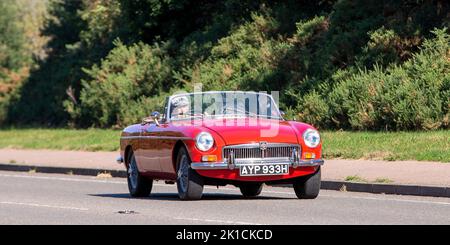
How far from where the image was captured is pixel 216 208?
→ 52.9 feet

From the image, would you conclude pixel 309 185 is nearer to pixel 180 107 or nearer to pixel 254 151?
pixel 254 151

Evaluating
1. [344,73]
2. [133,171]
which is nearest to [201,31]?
[344,73]

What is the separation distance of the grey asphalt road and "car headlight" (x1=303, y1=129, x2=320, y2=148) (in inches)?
32.6

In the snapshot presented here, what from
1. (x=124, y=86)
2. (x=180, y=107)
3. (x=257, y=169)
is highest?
(x=124, y=86)

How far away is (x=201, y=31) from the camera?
45.2m

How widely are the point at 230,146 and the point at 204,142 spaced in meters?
0.37

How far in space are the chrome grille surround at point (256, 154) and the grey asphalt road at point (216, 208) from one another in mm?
605

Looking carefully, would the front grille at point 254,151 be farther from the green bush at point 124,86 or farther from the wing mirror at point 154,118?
the green bush at point 124,86

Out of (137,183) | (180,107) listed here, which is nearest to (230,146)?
(180,107)

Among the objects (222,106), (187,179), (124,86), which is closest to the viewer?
(187,179)

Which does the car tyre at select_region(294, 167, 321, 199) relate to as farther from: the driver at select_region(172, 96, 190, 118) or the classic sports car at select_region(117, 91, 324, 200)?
the driver at select_region(172, 96, 190, 118)

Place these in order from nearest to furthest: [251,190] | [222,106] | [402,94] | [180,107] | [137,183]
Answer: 1. [222,106]
2. [180,107]
3. [251,190]
4. [137,183]
5. [402,94]

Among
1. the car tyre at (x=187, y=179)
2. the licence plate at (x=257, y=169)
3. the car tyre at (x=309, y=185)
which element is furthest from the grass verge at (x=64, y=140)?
the licence plate at (x=257, y=169)

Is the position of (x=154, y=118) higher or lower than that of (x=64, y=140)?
higher
